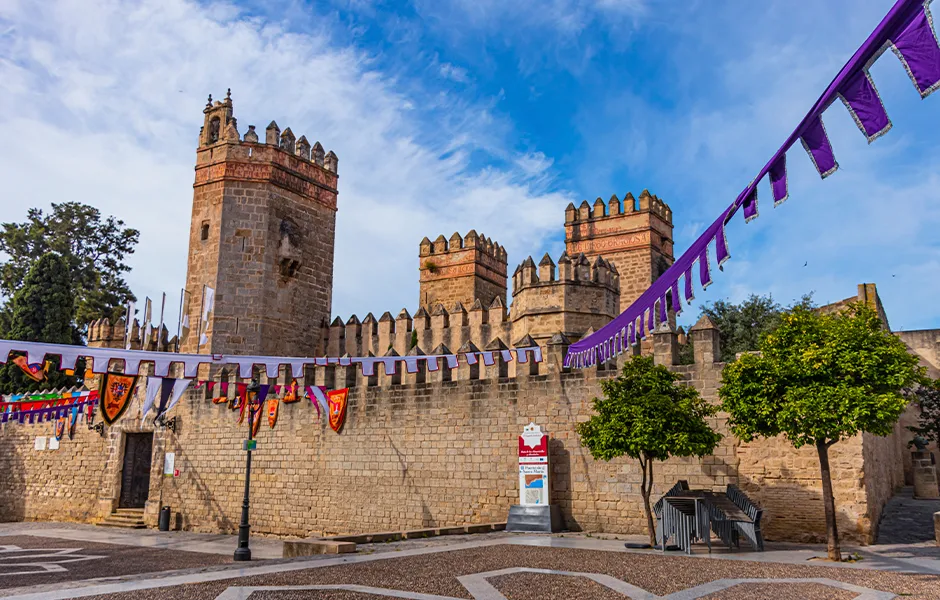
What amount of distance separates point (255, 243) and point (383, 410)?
25.6 feet

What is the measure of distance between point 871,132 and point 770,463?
783 centimetres

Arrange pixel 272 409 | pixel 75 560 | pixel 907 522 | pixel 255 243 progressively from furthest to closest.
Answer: pixel 255 243 < pixel 272 409 < pixel 907 522 < pixel 75 560

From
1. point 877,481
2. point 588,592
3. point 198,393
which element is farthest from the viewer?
point 198,393

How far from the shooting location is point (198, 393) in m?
20.3

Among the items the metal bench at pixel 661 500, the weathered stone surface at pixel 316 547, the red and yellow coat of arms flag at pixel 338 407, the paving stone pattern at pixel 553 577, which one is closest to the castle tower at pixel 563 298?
the red and yellow coat of arms flag at pixel 338 407

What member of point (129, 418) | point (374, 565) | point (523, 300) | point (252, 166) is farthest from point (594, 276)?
point (129, 418)

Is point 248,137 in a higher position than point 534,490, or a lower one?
higher

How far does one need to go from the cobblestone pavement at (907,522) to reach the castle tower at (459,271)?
16.8m

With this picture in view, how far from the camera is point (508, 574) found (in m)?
8.09

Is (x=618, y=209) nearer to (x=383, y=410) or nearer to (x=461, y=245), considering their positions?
(x=461, y=245)

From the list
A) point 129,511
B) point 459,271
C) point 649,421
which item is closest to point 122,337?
point 129,511

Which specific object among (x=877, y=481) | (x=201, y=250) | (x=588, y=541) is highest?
(x=201, y=250)

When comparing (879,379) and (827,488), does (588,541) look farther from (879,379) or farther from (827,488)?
(879,379)

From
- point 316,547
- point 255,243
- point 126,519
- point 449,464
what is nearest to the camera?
point 316,547
